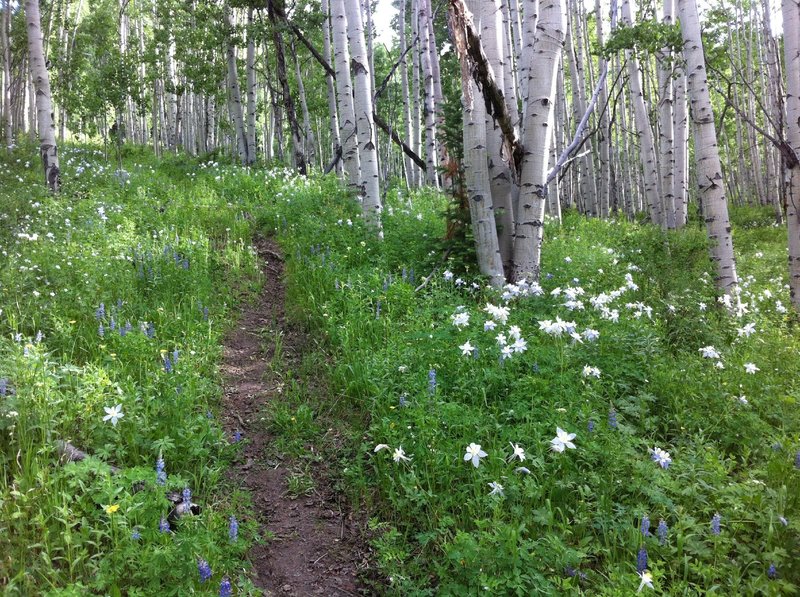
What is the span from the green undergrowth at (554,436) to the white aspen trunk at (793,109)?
99 cm

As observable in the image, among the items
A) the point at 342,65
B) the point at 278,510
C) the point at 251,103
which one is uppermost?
the point at 251,103

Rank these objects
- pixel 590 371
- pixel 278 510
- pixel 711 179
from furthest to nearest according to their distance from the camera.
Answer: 1. pixel 711 179
2. pixel 590 371
3. pixel 278 510

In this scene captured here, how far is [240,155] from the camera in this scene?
53.7 ft

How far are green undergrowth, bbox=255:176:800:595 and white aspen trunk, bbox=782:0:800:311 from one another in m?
0.99

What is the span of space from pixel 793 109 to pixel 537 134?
8.95ft

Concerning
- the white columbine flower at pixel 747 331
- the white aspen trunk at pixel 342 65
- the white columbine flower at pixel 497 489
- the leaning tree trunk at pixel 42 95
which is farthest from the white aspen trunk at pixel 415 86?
the white columbine flower at pixel 497 489

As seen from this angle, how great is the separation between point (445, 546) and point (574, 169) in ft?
79.7

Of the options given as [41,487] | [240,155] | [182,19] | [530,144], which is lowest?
[41,487]

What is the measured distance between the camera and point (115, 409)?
9.48 feet

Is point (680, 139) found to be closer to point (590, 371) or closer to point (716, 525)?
point (590, 371)

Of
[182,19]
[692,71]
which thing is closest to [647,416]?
[692,71]

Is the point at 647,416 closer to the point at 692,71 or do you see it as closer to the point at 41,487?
the point at 41,487

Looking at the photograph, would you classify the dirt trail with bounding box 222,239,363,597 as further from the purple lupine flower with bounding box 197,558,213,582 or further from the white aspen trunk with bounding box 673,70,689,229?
the white aspen trunk with bounding box 673,70,689,229

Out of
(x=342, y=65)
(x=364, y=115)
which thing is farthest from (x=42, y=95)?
(x=364, y=115)
